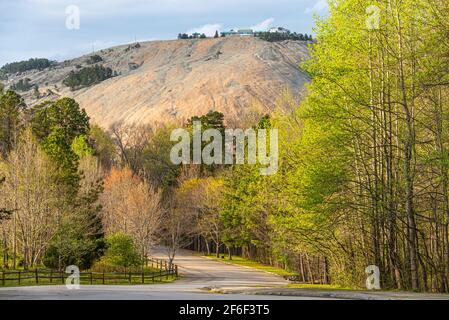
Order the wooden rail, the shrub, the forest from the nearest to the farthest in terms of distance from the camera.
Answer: the forest < the wooden rail < the shrub

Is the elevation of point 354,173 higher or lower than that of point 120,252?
higher

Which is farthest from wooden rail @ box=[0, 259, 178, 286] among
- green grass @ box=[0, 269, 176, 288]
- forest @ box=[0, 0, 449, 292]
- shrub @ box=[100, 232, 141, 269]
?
forest @ box=[0, 0, 449, 292]

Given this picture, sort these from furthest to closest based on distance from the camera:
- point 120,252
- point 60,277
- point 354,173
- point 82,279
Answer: point 120,252, point 82,279, point 60,277, point 354,173

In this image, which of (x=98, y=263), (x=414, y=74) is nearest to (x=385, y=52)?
(x=414, y=74)

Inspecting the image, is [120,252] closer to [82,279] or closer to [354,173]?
[82,279]

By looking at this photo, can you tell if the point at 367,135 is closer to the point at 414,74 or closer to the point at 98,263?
the point at 414,74

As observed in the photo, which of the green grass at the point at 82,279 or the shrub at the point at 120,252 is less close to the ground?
the shrub at the point at 120,252

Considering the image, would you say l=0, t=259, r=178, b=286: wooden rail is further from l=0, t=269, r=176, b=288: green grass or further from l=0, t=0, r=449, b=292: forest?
l=0, t=0, r=449, b=292: forest

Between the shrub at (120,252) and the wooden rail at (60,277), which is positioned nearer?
the wooden rail at (60,277)

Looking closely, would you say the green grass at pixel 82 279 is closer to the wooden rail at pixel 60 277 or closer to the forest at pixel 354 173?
the wooden rail at pixel 60 277

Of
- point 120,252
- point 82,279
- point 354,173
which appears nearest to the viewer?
point 354,173

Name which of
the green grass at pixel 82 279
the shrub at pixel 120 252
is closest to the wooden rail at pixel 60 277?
the green grass at pixel 82 279

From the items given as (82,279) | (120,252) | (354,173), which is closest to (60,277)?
(82,279)
